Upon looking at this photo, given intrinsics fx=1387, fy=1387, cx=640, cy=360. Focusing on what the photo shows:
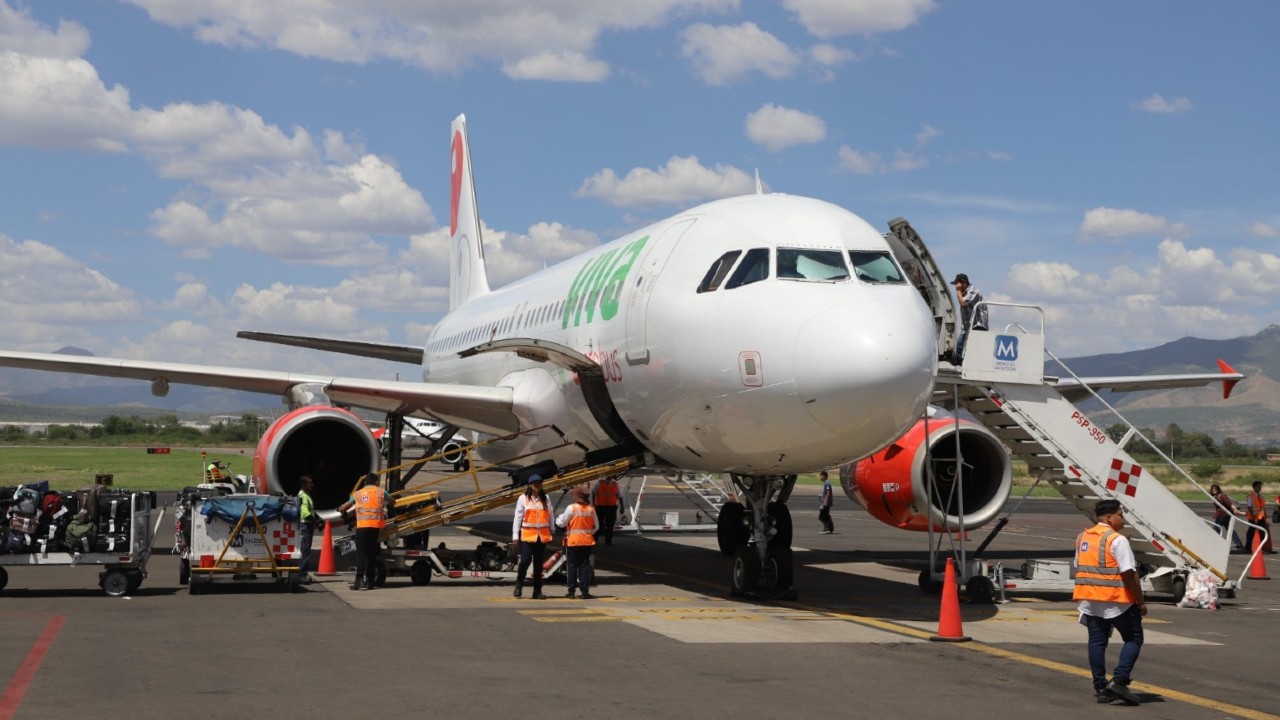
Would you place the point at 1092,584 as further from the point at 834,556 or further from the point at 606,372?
the point at 834,556

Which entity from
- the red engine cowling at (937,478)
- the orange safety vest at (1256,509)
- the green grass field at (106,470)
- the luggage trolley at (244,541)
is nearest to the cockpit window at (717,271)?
the red engine cowling at (937,478)

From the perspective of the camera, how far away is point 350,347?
27281mm

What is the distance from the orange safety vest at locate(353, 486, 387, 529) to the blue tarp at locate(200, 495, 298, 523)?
740 millimetres

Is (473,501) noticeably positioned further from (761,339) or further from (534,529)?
(761,339)

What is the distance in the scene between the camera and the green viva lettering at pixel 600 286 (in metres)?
16.1

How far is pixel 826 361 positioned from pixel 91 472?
4938 cm

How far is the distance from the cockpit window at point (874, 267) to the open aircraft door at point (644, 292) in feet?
7.39

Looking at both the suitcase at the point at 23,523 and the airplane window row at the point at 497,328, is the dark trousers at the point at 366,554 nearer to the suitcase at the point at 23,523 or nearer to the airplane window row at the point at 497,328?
the suitcase at the point at 23,523

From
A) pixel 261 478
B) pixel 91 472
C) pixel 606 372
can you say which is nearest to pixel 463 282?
pixel 261 478

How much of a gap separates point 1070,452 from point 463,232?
1971 centimetres

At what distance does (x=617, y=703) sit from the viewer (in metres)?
8.90

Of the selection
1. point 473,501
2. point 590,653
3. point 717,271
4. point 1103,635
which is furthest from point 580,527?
point 1103,635

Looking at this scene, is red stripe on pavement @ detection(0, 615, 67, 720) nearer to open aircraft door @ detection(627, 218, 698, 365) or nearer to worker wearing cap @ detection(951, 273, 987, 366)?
open aircraft door @ detection(627, 218, 698, 365)

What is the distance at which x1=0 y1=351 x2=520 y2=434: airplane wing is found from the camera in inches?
770
